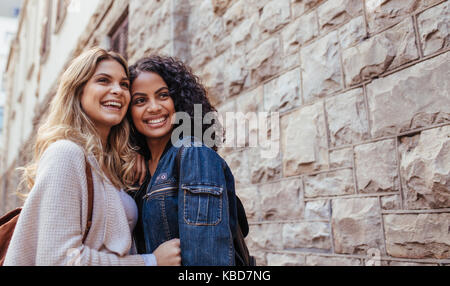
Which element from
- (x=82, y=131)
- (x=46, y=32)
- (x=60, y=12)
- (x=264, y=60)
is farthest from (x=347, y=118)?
(x=46, y=32)

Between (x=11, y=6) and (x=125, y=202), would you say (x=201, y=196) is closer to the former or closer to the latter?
(x=125, y=202)

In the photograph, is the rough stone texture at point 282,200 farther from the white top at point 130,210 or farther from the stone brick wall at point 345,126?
the white top at point 130,210

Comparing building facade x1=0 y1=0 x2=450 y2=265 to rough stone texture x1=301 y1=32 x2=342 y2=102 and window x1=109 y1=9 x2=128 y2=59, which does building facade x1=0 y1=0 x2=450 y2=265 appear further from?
window x1=109 y1=9 x2=128 y2=59

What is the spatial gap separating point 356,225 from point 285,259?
0.74 metres

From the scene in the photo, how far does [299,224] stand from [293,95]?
3.19ft

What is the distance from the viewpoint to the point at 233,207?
5.94 feet

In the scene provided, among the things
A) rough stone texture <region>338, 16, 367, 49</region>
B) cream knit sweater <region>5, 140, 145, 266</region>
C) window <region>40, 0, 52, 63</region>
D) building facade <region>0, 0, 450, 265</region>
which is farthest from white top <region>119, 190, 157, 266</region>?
window <region>40, 0, 52, 63</region>

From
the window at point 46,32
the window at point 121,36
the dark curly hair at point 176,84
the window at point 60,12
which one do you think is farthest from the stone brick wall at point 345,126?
the window at point 46,32

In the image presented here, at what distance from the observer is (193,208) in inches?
61.6

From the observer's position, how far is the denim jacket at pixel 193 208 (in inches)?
60.5

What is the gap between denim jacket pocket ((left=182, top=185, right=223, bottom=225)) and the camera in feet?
5.07

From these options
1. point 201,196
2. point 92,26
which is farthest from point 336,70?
point 92,26

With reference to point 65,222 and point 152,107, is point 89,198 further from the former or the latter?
point 152,107

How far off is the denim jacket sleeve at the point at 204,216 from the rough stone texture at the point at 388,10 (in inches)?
55.5
